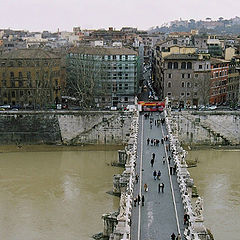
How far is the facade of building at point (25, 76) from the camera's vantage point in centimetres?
4950

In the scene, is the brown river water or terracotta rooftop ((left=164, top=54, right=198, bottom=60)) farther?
terracotta rooftop ((left=164, top=54, right=198, bottom=60))

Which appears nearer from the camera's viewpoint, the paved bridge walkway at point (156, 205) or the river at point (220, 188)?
the paved bridge walkway at point (156, 205)

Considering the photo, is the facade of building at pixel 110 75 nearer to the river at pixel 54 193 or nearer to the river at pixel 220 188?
the river at pixel 54 193

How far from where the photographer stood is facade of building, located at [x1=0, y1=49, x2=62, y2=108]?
4950cm

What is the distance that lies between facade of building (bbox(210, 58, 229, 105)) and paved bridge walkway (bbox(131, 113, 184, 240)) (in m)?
23.6

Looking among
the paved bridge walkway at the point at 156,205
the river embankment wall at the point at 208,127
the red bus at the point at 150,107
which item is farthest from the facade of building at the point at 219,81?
the paved bridge walkway at the point at 156,205

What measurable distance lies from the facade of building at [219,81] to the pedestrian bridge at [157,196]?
20501 mm

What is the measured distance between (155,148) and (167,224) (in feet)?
40.0

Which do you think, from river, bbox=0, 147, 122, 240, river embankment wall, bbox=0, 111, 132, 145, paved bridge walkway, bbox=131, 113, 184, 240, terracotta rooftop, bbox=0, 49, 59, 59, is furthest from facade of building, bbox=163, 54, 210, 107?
paved bridge walkway, bbox=131, 113, 184, 240

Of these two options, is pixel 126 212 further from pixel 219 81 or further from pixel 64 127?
pixel 219 81

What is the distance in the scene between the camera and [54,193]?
2992cm

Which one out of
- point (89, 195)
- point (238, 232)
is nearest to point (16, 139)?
point (89, 195)

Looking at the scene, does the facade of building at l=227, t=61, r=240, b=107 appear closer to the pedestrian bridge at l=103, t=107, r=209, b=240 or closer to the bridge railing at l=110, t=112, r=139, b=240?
the pedestrian bridge at l=103, t=107, r=209, b=240

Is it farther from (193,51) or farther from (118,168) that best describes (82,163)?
(193,51)
